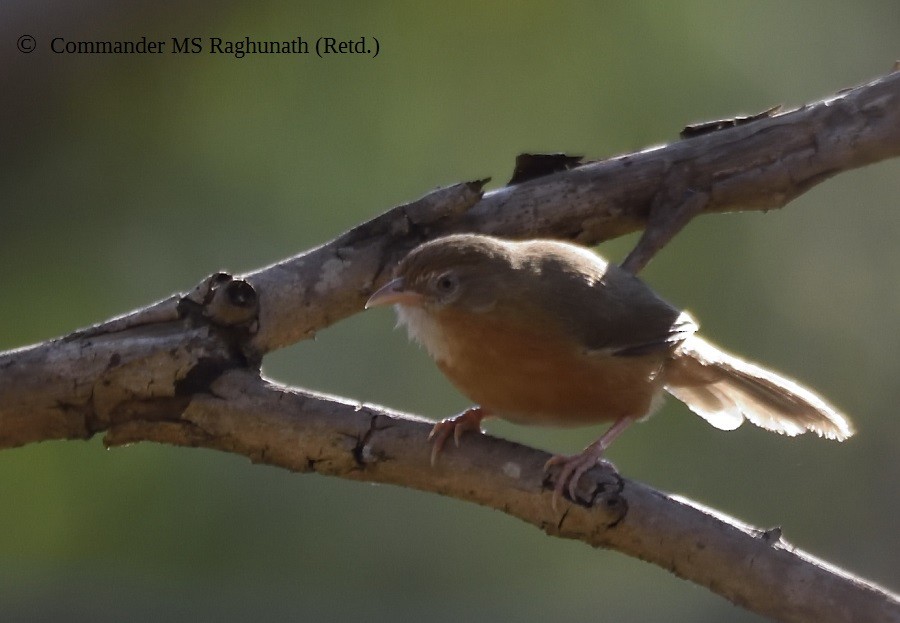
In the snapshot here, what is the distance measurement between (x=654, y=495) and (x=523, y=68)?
189 inches

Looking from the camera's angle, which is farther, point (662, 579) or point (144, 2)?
point (662, 579)

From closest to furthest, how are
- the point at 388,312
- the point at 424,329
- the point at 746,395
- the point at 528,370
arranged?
the point at 528,370, the point at 424,329, the point at 746,395, the point at 388,312

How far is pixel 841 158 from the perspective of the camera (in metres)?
3.69

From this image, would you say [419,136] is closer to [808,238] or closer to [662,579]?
[808,238]

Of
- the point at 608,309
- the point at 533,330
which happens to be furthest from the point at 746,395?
the point at 533,330

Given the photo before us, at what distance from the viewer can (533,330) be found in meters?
3.46

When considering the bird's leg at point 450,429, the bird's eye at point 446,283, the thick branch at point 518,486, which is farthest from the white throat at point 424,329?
the thick branch at point 518,486

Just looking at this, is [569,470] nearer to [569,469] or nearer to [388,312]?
[569,469]

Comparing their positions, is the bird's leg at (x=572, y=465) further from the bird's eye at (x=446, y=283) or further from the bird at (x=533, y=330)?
the bird's eye at (x=446, y=283)

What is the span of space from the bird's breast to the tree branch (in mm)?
321

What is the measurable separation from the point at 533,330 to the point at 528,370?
15 centimetres

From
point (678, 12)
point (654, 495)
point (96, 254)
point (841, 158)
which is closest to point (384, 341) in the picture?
point (96, 254)

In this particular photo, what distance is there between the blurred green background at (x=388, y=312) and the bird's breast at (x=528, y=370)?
3.05 metres

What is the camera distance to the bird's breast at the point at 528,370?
339 cm
